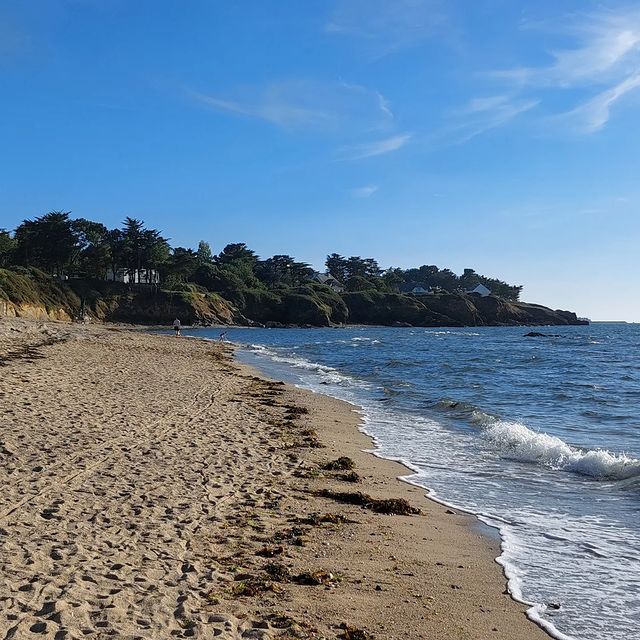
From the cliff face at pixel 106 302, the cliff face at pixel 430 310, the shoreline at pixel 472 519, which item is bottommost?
the shoreline at pixel 472 519

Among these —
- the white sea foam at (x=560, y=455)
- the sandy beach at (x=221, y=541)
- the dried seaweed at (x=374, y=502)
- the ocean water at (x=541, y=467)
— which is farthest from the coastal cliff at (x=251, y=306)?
the dried seaweed at (x=374, y=502)

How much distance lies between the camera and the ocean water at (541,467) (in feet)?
19.2

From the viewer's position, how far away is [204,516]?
7.19 metres

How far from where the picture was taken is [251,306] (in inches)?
4513

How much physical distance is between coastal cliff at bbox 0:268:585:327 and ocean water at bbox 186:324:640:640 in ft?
195

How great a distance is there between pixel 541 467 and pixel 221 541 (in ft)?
24.2

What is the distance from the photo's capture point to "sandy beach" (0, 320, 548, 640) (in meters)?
4.69

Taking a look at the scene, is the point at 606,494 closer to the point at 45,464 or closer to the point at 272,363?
the point at 45,464

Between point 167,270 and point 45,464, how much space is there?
324 feet

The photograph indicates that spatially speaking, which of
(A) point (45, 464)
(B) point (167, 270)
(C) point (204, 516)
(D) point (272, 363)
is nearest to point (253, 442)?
(A) point (45, 464)

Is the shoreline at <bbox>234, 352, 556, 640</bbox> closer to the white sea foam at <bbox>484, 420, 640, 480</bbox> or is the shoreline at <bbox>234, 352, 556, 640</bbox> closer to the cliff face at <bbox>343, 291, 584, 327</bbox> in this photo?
the white sea foam at <bbox>484, 420, 640, 480</bbox>

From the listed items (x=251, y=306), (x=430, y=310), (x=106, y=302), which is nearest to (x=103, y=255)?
(x=106, y=302)

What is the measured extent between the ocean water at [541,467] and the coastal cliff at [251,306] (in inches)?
2335

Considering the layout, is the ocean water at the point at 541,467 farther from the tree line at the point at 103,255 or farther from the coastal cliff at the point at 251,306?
the tree line at the point at 103,255
